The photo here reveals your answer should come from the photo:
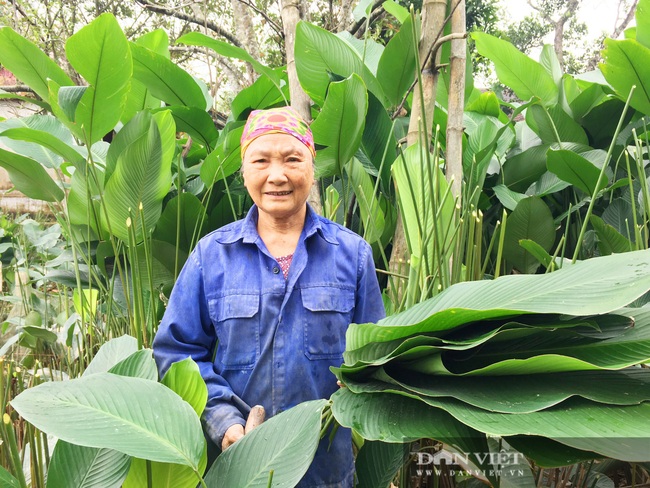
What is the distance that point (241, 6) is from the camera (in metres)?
3.38

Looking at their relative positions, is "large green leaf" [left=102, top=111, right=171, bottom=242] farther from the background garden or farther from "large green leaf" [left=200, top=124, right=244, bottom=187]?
"large green leaf" [left=200, top=124, right=244, bottom=187]

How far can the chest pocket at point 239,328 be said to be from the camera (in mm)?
807

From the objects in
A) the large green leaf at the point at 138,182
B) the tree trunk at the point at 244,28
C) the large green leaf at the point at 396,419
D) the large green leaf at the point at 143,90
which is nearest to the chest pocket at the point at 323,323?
the large green leaf at the point at 396,419

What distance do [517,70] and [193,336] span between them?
1.22 m

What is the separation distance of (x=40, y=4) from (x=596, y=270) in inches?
204

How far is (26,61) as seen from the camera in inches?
54.3

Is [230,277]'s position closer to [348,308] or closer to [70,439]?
[348,308]

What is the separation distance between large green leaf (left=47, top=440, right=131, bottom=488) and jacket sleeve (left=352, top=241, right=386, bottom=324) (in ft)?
1.33

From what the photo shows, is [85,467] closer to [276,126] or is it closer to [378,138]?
[276,126]

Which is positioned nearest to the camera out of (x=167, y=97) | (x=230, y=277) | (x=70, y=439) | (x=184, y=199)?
(x=70, y=439)

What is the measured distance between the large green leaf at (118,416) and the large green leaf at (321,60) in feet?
3.14

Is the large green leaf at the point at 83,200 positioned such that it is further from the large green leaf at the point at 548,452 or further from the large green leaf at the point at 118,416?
the large green leaf at the point at 548,452

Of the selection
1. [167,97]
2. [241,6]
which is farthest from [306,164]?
[241,6]

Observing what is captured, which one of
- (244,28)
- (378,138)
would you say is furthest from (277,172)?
(244,28)
